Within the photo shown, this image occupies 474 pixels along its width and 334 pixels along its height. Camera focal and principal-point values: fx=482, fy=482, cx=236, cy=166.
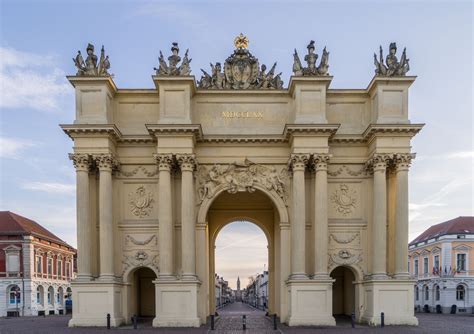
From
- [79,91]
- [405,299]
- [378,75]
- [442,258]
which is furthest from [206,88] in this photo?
[442,258]

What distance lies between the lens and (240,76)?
2800 centimetres

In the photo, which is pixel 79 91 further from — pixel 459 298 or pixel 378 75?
pixel 459 298

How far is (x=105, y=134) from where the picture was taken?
2600 centimetres

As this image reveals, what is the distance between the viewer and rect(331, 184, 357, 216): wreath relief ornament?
2755 centimetres

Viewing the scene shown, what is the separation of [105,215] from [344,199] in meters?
13.4

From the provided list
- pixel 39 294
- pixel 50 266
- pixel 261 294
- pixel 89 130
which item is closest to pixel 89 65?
pixel 89 130

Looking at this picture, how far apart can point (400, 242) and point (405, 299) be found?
2.97 metres

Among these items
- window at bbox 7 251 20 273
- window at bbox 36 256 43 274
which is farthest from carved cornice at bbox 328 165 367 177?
window at bbox 36 256 43 274

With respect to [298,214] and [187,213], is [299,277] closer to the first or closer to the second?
[298,214]

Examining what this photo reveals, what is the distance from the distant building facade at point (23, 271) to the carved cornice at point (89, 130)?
2963 centimetres

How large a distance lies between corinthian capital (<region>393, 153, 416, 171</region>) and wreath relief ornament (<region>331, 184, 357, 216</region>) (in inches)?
116

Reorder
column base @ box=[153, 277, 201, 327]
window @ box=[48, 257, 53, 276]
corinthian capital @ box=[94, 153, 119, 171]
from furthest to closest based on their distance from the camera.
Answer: window @ box=[48, 257, 53, 276] → corinthian capital @ box=[94, 153, 119, 171] → column base @ box=[153, 277, 201, 327]

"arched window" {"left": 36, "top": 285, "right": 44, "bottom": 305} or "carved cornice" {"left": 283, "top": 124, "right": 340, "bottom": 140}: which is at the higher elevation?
"carved cornice" {"left": 283, "top": 124, "right": 340, "bottom": 140}

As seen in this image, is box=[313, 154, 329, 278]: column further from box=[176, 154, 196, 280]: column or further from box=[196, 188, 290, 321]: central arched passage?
box=[176, 154, 196, 280]: column
